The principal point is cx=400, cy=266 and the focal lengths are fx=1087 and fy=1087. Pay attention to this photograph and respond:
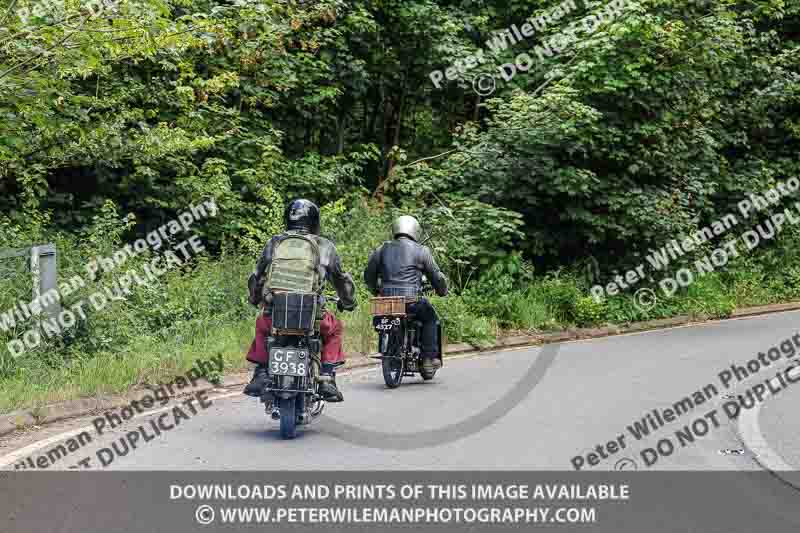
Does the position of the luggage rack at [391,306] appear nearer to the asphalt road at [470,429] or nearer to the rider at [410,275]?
the rider at [410,275]

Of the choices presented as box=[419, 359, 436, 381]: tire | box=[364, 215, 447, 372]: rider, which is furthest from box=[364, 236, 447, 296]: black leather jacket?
box=[419, 359, 436, 381]: tire

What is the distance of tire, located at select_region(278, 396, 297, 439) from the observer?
911 centimetres

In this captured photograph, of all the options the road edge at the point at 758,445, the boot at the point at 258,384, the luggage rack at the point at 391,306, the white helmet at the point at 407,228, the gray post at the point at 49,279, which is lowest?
the road edge at the point at 758,445

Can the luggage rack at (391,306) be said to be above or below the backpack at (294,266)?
above

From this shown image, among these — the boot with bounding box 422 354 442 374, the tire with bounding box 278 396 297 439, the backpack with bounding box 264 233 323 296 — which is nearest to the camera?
the tire with bounding box 278 396 297 439

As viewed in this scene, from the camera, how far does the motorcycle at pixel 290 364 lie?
9008 mm

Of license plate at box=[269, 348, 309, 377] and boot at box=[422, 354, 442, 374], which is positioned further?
boot at box=[422, 354, 442, 374]

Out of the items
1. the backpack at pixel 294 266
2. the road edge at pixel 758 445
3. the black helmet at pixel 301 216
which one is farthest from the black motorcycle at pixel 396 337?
the road edge at pixel 758 445

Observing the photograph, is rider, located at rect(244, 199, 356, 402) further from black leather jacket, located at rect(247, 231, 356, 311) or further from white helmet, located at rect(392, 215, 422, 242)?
white helmet, located at rect(392, 215, 422, 242)

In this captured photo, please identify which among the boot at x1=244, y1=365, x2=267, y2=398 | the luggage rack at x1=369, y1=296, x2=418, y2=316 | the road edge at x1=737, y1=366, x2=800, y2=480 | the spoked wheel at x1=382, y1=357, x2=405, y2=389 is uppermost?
the luggage rack at x1=369, y1=296, x2=418, y2=316

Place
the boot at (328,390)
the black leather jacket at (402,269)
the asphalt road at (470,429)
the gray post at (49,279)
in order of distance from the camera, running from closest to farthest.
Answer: the asphalt road at (470,429)
the boot at (328,390)
the gray post at (49,279)
the black leather jacket at (402,269)

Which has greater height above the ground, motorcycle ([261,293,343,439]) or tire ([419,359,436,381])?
tire ([419,359,436,381])

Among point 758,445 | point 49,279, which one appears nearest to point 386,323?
point 49,279

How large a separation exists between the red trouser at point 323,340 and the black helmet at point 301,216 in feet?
2.69
